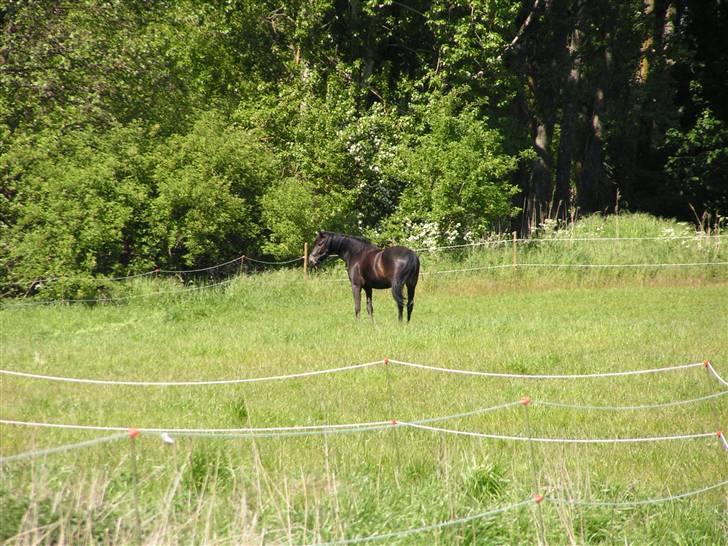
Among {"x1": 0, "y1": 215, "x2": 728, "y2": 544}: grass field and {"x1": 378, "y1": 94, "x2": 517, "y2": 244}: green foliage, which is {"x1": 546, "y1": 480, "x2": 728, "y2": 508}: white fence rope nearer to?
{"x1": 0, "y1": 215, "x2": 728, "y2": 544}: grass field

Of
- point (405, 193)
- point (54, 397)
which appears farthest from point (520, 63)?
point (54, 397)

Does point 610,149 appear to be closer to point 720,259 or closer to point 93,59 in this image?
point 720,259

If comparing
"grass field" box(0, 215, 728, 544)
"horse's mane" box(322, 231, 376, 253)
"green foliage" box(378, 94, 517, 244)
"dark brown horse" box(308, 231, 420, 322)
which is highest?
"green foliage" box(378, 94, 517, 244)

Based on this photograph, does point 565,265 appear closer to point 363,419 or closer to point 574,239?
point 574,239

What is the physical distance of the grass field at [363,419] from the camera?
22.3ft

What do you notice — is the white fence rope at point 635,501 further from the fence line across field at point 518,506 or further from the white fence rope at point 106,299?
the white fence rope at point 106,299

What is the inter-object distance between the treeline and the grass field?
3.30 m

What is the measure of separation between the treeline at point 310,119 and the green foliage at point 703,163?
0.28 ft

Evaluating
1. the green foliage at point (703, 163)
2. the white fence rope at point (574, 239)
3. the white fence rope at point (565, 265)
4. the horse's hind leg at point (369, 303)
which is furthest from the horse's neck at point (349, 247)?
the green foliage at point (703, 163)

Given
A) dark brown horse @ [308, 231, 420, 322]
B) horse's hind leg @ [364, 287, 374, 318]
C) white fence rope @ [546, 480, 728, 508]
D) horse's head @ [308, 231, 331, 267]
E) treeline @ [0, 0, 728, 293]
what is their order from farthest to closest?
treeline @ [0, 0, 728, 293] < horse's head @ [308, 231, 331, 267] < horse's hind leg @ [364, 287, 374, 318] < dark brown horse @ [308, 231, 420, 322] < white fence rope @ [546, 480, 728, 508]

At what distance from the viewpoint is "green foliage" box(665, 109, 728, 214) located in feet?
123

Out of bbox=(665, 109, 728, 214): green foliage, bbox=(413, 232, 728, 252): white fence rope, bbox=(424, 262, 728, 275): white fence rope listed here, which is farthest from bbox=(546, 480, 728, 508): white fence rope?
bbox=(665, 109, 728, 214): green foliage

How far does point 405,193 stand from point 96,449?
22.7m

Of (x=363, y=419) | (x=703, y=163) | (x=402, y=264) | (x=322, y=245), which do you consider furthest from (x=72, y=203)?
(x=703, y=163)
